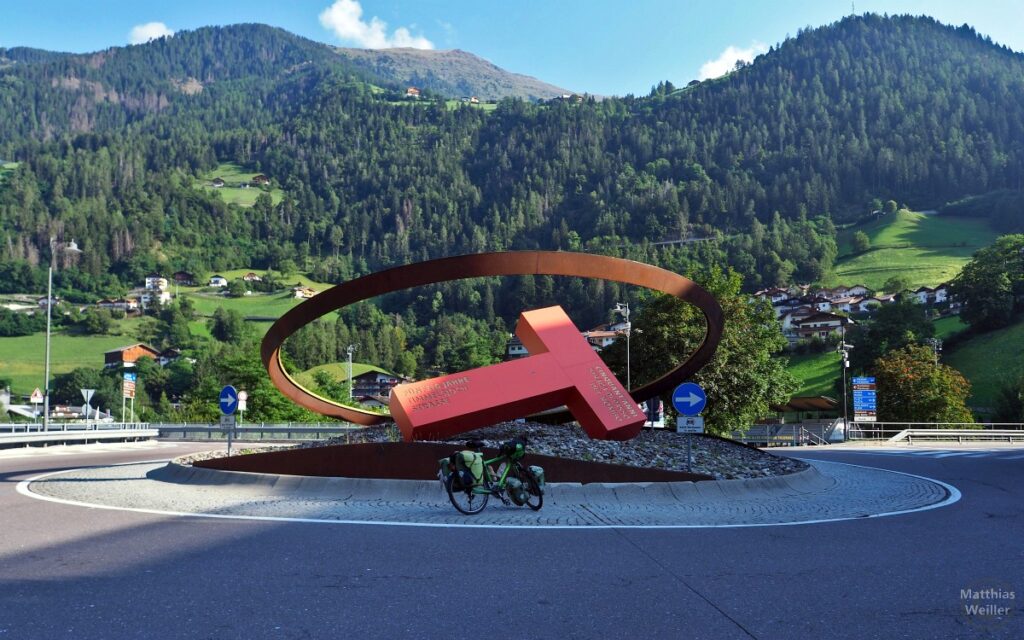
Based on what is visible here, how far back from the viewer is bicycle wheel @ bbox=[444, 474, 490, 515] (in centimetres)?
1127

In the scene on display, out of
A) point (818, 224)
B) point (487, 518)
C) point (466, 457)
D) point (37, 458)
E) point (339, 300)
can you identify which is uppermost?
point (818, 224)

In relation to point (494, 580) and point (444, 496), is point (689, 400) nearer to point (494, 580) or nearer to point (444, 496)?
point (444, 496)

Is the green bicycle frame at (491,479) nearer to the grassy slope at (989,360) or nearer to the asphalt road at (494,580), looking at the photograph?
the asphalt road at (494,580)

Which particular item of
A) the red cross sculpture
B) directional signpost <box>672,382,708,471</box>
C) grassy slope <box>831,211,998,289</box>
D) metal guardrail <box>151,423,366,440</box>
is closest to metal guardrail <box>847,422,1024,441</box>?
metal guardrail <box>151,423,366,440</box>

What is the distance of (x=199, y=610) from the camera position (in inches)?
222

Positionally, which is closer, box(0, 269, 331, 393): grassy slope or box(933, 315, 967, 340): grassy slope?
box(933, 315, 967, 340): grassy slope

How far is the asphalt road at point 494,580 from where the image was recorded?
17.5 feet

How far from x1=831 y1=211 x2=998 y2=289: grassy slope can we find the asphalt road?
14609cm

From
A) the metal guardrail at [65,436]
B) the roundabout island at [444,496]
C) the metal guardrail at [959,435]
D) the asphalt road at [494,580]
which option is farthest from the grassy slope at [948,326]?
the asphalt road at [494,580]

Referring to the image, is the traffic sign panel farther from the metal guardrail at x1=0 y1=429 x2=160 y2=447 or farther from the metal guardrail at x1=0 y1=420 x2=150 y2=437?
the metal guardrail at x1=0 y1=420 x2=150 y2=437

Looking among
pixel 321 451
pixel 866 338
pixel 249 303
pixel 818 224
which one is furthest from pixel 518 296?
pixel 321 451

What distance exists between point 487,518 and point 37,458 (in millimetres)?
21565

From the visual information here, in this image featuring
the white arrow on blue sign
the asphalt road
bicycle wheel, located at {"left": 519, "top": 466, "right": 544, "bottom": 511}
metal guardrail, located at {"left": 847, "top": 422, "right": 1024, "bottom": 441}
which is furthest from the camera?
metal guardrail, located at {"left": 847, "top": 422, "right": 1024, "bottom": 441}

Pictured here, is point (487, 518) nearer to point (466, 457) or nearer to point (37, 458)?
point (466, 457)
